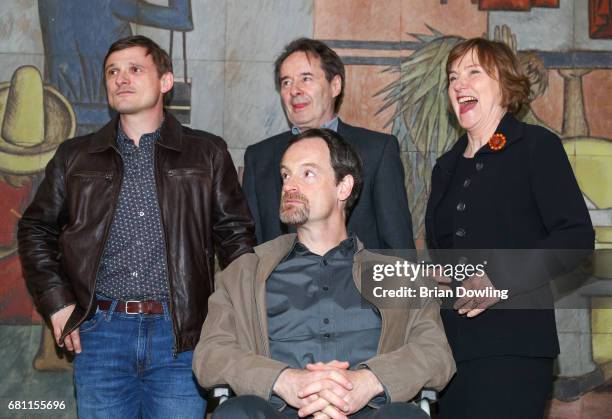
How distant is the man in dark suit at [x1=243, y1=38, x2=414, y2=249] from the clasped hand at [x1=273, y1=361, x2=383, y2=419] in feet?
3.00

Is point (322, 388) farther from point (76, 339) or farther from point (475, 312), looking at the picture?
point (76, 339)

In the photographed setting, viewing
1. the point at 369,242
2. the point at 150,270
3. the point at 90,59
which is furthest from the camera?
the point at 90,59

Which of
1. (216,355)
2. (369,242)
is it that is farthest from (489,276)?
(216,355)

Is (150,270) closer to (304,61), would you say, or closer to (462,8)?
(304,61)

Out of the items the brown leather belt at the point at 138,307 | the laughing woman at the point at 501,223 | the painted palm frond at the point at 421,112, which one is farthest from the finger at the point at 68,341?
the painted palm frond at the point at 421,112

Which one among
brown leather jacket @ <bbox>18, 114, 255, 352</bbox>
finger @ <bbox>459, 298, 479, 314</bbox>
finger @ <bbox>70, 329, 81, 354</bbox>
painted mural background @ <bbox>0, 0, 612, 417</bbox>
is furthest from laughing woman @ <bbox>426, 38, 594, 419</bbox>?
painted mural background @ <bbox>0, 0, 612, 417</bbox>

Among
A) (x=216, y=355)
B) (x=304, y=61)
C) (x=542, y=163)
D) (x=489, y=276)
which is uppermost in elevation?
(x=304, y=61)

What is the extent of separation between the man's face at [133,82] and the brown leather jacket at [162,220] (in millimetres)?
110

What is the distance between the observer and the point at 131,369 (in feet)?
10.1

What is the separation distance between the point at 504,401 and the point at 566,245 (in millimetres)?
562

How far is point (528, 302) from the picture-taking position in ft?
9.18

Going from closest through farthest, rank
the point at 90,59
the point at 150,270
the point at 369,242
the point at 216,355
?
the point at 216,355 < the point at 150,270 < the point at 369,242 < the point at 90,59

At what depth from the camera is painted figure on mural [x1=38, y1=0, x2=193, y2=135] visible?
4.56 meters

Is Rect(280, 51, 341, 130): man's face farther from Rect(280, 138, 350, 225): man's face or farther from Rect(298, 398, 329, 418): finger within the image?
Rect(298, 398, 329, 418): finger
